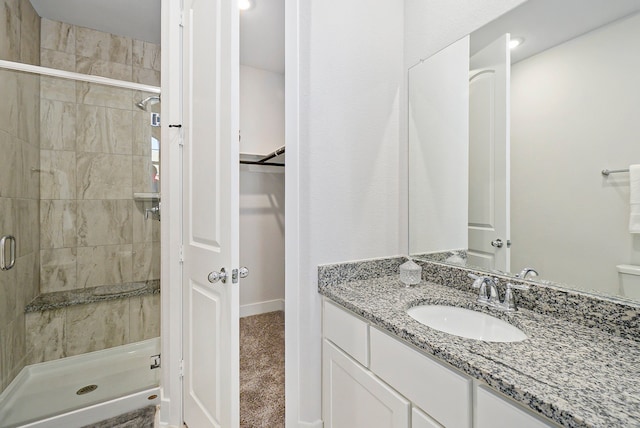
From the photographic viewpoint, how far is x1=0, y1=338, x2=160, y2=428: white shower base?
154 cm

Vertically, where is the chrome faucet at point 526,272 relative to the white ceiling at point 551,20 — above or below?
below

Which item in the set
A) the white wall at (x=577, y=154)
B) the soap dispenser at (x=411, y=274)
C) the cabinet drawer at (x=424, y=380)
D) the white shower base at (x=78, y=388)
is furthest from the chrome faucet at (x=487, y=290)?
the white shower base at (x=78, y=388)

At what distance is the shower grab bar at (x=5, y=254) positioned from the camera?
1.65 meters

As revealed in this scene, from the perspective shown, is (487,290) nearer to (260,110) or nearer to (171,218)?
(171,218)

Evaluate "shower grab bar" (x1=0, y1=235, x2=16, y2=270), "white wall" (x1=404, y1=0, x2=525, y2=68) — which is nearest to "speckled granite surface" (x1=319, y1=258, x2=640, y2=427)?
"white wall" (x1=404, y1=0, x2=525, y2=68)

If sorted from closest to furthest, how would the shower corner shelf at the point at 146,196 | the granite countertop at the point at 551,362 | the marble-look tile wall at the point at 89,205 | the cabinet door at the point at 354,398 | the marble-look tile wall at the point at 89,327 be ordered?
the granite countertop at the point at 551,362 → the cabinet door at the point at 354,398 → the marble-look tile wall at the point at 89,327 → the marble-look tile wall at the point at 89,205 → the shower corner shelf at the point at 146,196

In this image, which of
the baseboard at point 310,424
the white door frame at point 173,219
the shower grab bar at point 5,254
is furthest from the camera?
the shower grab bar at point 5,254

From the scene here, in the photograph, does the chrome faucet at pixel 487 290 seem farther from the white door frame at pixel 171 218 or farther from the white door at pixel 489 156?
the white door frame at pixel 171 218

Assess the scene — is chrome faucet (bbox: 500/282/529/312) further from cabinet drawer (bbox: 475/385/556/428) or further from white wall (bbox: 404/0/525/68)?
white wall (bbox: 404/0/525/68)

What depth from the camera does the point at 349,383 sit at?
1094mm

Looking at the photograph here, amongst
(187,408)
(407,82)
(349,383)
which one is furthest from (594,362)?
(187,408)

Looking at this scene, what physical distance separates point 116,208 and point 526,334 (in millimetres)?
2721

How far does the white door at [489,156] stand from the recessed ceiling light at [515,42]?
0.8 inches

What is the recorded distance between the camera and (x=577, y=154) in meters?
0.90
